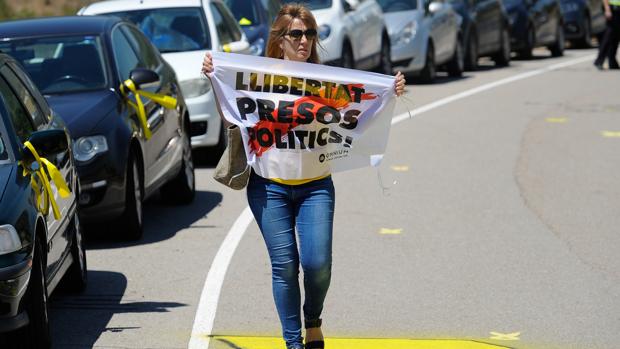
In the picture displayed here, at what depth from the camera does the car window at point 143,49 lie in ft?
39.1

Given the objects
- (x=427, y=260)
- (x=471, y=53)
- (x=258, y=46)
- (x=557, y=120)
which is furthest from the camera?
(x=471, y=53)

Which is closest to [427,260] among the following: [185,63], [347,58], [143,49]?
[143,49]

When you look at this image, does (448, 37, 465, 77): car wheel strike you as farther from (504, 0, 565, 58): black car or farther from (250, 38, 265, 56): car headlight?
(250, 38, 265, 56): car headlight

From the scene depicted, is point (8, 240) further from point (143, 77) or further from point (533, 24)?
point (533, 24)

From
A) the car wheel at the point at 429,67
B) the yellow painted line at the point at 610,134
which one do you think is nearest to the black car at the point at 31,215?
the yellow painted line at the point at 610,134

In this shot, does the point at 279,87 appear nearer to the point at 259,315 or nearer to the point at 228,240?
the point at 259,315

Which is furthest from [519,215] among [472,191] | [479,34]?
[479,34]

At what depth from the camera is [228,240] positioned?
10492 mm

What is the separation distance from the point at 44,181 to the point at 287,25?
1.63 metres

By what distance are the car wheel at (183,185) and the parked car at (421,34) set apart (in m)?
10.8

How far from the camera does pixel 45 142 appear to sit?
7.28 metres

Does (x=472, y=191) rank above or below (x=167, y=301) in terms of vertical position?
below

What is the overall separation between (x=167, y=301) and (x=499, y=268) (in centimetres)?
221

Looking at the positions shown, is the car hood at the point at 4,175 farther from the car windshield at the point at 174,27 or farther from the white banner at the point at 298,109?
the car windshield at the point at 174,27
